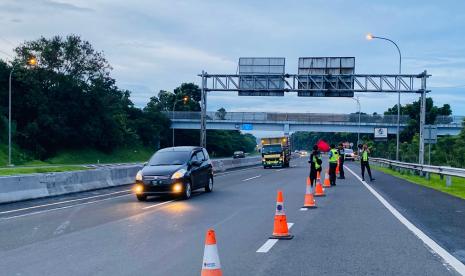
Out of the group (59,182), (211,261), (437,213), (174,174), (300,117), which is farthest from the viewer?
(300,117)

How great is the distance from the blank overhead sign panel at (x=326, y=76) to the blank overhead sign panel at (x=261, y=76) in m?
1.69

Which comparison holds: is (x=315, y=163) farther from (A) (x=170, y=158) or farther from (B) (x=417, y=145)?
(B) (x=417, y=145)

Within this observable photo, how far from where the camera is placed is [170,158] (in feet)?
67.7

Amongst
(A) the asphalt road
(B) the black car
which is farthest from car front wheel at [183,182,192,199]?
(A) the asphalt road

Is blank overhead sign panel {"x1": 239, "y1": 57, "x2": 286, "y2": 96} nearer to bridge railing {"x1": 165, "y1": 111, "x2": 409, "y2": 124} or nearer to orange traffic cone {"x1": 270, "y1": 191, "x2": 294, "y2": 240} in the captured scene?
bridge railing {"x1": 165, "y1": 111, "x2": 409, "y2": 124}

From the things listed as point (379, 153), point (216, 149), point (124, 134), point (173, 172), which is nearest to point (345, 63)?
point (173, 172)

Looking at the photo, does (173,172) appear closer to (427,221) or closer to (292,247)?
(427,221)

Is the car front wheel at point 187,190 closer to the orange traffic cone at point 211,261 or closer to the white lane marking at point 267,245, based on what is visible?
the white lane marking at point 267,245

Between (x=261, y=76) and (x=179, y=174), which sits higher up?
(x=261, y=76)

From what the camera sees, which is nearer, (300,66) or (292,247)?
(292,247)

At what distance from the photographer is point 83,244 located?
10.2 metres

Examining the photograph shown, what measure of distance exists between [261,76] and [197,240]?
125ft

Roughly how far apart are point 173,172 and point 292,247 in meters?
9.75

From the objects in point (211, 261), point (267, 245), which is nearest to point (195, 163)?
point (267, 245)
